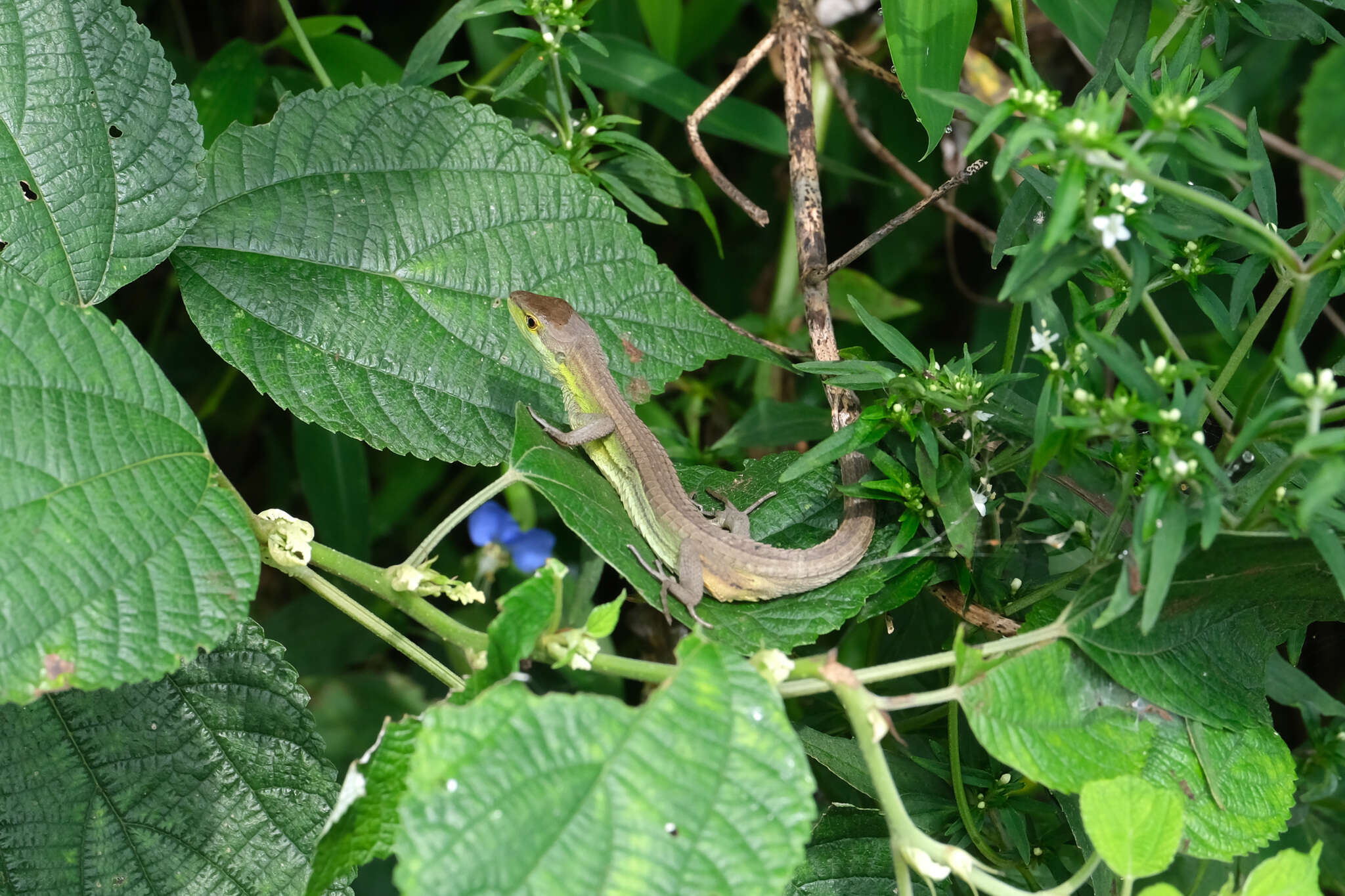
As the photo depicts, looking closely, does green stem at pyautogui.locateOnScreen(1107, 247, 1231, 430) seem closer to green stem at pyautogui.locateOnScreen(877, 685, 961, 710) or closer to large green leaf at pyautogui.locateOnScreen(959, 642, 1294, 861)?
large green leaf at pyautogui.locateOnScreen(959, 642, 1294, 861)

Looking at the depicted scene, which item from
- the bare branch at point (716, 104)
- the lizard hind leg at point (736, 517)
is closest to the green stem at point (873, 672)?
the lizard hind leg at point (736, 517)

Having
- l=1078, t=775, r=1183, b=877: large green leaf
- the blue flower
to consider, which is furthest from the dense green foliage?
the blue flower

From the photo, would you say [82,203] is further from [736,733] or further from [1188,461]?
[1188,461]

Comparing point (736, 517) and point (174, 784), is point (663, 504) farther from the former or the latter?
point (174, 784)

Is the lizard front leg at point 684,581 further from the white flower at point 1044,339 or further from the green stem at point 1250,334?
the green stem at point 1250,334

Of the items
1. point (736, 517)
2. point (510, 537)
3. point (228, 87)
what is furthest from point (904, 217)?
point (228, 87)

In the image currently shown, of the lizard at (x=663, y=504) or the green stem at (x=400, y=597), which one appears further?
the lizard at (x=663, y=504)
